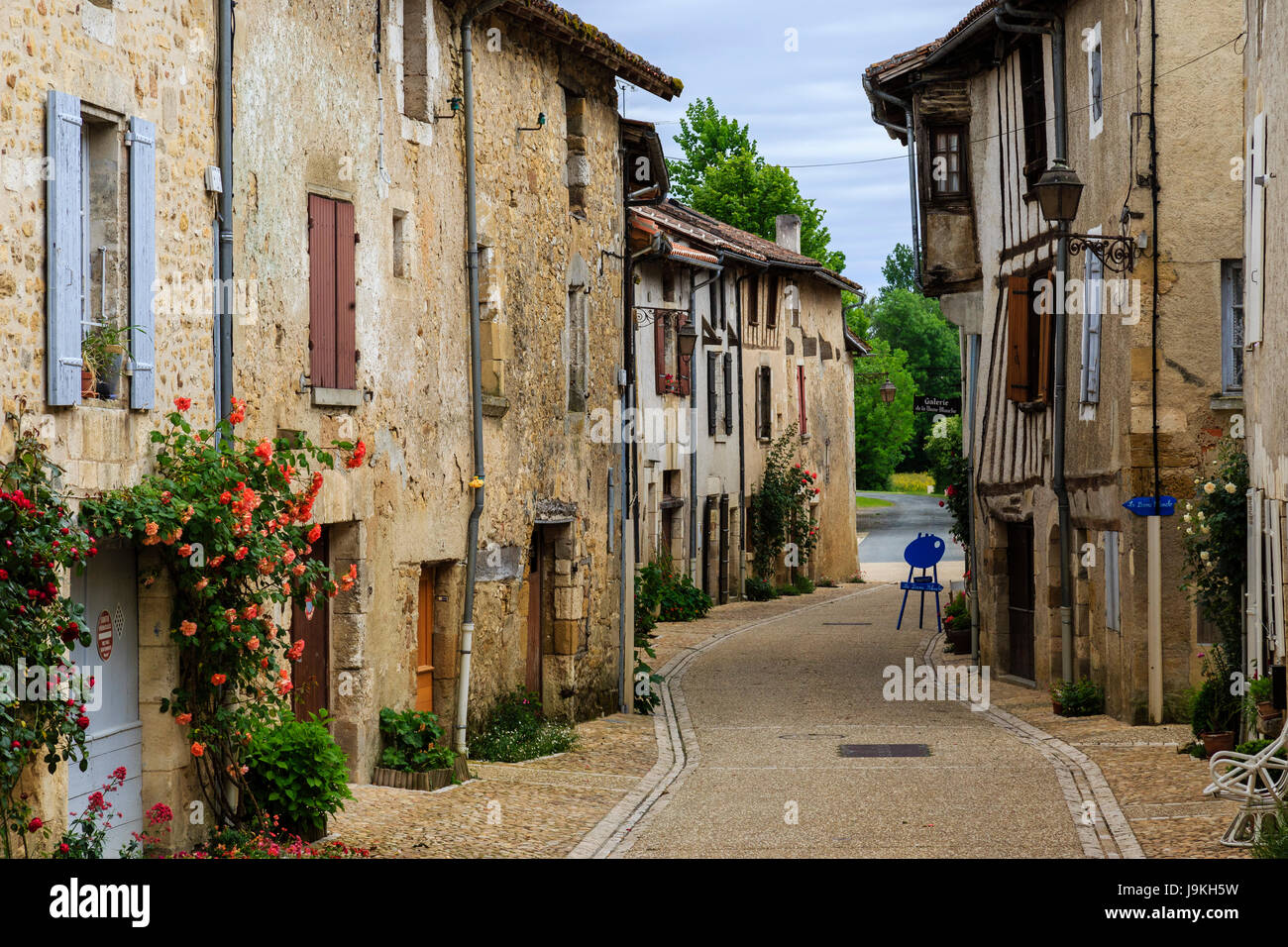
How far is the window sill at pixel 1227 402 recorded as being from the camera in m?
13.7

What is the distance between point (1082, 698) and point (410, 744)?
22.9 feet

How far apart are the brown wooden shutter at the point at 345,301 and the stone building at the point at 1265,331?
6.13 meters

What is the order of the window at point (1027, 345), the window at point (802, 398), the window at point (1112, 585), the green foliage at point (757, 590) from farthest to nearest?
1. the window at point (802, 398)
2. the green foliage at point (757, 590)
3. the window at point (1027, 345)
4. the window at point (1112, 585)

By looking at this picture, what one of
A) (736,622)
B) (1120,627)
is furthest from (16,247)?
(736,622)

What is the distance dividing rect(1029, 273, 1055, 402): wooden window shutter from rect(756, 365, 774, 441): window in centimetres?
1607

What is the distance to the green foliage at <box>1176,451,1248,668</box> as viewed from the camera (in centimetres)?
1181

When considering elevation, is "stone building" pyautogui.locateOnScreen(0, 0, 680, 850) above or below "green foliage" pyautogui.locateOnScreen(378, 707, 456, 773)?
above

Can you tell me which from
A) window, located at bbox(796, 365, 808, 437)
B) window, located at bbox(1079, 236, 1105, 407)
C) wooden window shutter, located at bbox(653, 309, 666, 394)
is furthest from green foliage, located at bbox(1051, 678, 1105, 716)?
window, located at bbox(796, 365, 808, 437)

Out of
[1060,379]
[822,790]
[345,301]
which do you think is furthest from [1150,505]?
[345,301]

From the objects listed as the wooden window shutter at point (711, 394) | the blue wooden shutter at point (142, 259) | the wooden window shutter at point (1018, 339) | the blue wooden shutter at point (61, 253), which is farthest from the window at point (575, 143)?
the wooden window shutter at point (711, 394)

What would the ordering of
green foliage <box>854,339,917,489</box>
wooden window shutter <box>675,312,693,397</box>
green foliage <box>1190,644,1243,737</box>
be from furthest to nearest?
green foliage <box>854,339,917,489</box>
wooden window shutter <box>675,312,693,397</box>
green foliage <box>1190,644,1243,737</box>

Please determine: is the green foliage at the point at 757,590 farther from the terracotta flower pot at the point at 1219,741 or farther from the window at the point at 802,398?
the terracotta flower pot at the point at 1219,741

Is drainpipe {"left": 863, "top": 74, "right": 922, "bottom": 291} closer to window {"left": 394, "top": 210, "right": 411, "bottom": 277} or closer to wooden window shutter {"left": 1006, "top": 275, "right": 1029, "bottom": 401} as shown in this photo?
wooden window shutter {"left": 1006, "top": 275, "right": 1029, "bottom": 401}

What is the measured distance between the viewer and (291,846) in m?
8.77
